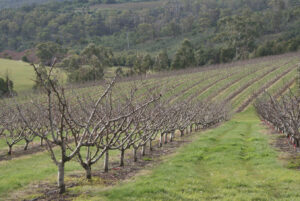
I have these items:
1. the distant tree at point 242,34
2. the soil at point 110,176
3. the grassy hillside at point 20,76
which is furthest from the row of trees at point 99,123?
the distant tree at point 242,34

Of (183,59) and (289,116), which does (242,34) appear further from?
(289,116)

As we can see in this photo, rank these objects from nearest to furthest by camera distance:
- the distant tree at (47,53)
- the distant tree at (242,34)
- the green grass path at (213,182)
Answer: the distant tree at (47,53)
the green grass path at (213,182)
the distant tree at (242,34)

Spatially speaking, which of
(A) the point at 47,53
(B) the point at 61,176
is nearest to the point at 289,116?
(B) the point at 61,176

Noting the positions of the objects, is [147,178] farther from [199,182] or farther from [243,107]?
[243,107]

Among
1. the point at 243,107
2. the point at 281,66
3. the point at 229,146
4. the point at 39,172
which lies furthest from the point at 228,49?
the point at 39,172

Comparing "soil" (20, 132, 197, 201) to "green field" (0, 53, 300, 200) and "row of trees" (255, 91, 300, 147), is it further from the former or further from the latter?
"row of trees" (255, 91, 300, 147)

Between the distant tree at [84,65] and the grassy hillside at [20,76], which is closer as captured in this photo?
the distant tree at [84,65]

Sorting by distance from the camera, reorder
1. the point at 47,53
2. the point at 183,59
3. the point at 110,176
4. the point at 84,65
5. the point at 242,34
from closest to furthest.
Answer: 1. the point at 110,176
2. the point at 47,53
3. the point at 84,65
4. the point at 183,59
5. the point at 242,34

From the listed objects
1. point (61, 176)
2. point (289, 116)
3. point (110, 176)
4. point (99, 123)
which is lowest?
point (110, 176)

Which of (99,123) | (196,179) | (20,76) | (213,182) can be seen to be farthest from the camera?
(20,76)

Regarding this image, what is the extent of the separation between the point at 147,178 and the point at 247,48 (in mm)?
140819

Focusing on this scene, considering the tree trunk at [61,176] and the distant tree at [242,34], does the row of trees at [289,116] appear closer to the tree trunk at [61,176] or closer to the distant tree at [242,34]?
the tree trunk at [61,176]

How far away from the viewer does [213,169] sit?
15.0 metres

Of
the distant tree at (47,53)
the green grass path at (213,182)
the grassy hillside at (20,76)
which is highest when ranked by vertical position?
Answer: the distant tree at (47,53)
